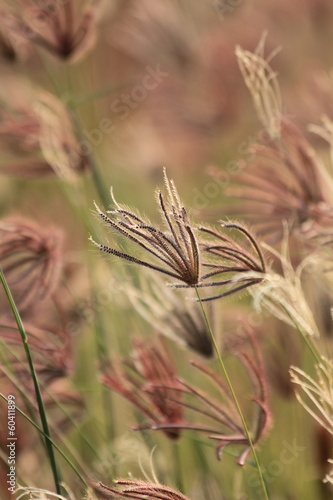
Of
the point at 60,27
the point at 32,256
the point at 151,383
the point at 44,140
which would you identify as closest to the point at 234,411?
the point at 151,383

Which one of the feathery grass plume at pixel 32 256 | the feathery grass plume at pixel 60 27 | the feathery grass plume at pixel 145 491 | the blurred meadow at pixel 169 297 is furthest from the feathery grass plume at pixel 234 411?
the feathery grass plume at pixel 60 27

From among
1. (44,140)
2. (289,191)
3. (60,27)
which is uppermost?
(60,27)

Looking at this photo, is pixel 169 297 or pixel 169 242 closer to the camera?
pixel 169 242

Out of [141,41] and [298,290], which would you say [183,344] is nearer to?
[298,290]

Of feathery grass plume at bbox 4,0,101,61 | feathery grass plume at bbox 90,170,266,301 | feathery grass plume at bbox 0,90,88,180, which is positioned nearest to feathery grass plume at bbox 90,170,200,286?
feathery grass plume at bbox 90,170,266,301

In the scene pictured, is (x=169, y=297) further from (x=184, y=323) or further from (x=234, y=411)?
(x=234, y=411)
